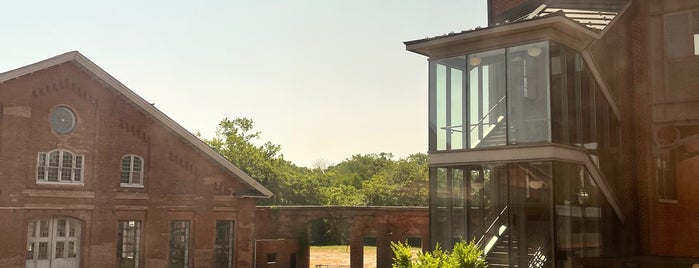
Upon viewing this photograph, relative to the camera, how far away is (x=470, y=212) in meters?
19.0

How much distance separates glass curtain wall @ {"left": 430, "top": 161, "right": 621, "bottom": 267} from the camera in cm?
1708

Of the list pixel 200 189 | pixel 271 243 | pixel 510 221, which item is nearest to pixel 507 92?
pixel 510 221

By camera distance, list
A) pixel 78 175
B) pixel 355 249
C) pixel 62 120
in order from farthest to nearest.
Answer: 1. pixel 355 249
2. pixel 78 175
3. pixel 62 120

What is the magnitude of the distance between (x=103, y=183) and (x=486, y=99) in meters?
17.7

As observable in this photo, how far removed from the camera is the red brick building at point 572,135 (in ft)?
57.0

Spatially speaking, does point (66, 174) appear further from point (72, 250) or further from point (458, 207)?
point (458, 207)

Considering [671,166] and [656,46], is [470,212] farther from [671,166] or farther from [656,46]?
[656,46]

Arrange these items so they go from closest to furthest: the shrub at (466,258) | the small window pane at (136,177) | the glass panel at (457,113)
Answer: the shrub at (466,258), the glass panel at (457,113), the small window pane at (136,177)

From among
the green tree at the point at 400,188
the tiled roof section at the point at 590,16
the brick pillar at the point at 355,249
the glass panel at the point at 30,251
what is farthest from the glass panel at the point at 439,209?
the green tree at the point at 400,188

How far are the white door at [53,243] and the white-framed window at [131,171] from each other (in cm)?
279

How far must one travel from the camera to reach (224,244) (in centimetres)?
3275

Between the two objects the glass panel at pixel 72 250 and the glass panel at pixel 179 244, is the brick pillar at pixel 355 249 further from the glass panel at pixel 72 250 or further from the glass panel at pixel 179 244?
the glass panel at pixel 72 250

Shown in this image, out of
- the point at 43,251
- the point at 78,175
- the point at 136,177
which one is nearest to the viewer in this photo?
the point at 43,251

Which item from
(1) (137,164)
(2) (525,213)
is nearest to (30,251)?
(1) (137,164)
